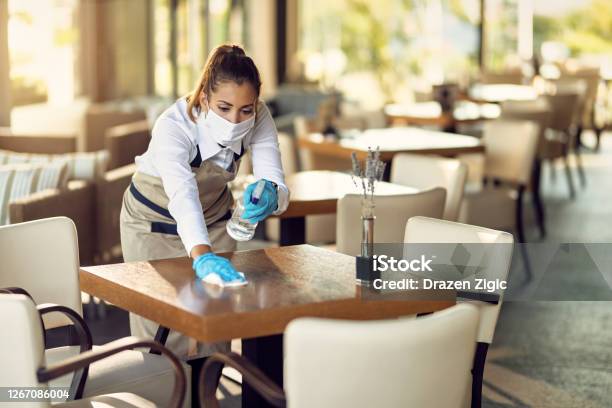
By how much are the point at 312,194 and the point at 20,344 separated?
2.40 meters

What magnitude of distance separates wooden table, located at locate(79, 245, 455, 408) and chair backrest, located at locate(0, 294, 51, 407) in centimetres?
33

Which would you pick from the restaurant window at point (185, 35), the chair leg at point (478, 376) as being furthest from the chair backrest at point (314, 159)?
the restaurant window at point (185, 35)

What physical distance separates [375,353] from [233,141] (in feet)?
4.41

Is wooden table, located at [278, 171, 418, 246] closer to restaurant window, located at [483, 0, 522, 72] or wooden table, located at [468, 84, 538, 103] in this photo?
wooden table, located at [468, 84, 538, 103]

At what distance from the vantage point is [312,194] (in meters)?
4.75

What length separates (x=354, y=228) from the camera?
428 centimetres

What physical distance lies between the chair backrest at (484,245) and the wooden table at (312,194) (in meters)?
1.18

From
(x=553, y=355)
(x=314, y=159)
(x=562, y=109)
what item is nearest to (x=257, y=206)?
(x=553, y=355)

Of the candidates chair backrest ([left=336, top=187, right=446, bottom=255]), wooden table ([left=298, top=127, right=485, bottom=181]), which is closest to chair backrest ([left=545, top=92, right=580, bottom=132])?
wooden table ([left=298, top=127, right=485, bottom=181])

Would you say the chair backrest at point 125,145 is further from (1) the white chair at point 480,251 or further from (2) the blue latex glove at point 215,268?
(2) the blue latex glove at point 215,268

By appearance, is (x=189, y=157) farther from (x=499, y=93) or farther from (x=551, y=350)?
(x=499, y=93)

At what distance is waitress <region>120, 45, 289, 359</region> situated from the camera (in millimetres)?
3172

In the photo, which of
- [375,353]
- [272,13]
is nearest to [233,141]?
[375,353]

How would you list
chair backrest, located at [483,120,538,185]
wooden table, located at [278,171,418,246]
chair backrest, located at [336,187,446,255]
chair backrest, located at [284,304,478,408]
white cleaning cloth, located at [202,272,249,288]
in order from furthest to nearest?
chair backrest, located at [483,120,538,185] → wooden table, located at [278,171,418,246] → chair backrest, located at [336,187,446,255] → white cleaning cloth, located at [202,272,249,288] → chair backrest, located at [284,304,478,408]
